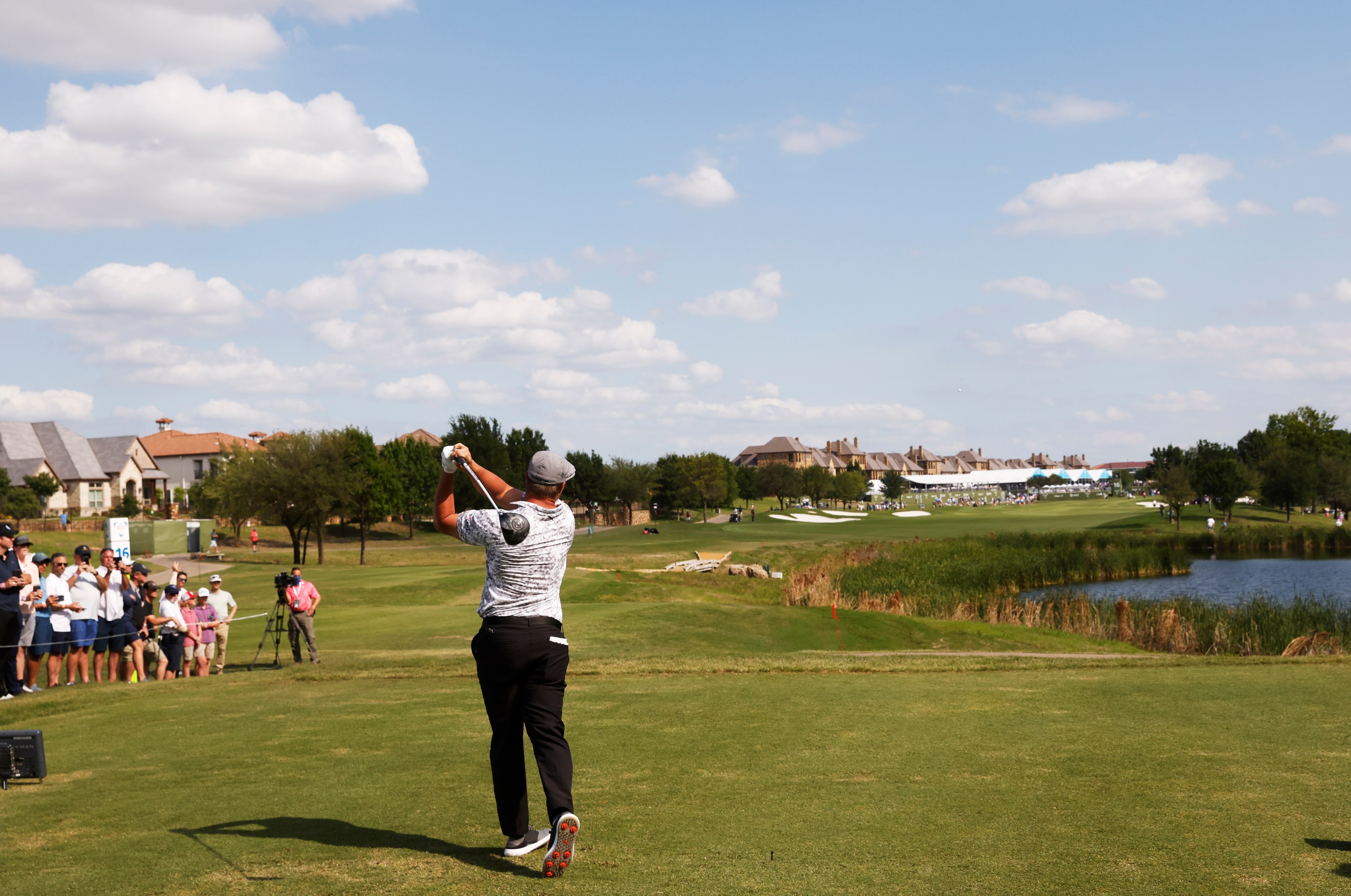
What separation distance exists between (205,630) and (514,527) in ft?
49.4

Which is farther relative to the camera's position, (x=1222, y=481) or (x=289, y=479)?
(x=1222, y=481)

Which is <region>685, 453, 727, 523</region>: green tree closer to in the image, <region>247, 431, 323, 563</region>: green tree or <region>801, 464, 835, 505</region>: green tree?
<region>801, 464, 835, 505</region>: green tree

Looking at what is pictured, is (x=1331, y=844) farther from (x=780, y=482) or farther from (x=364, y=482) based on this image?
(x=780, y=482)

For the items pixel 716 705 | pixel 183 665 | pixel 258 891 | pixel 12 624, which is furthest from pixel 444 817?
pixel 183 665

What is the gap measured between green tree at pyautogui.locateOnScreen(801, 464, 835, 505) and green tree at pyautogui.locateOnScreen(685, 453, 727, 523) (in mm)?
33234

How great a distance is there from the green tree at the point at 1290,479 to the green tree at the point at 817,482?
59.0 meters

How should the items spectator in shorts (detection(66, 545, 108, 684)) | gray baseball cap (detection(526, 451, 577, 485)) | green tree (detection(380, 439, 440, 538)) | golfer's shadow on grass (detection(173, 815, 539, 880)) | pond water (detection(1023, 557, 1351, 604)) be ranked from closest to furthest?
golfer's shadow on grass (detection(173, 815, 539, 880)), gray baseball cap (detection(526, 451, 577, 485)), spectator in shorts (detection(66, 545, 108, 684)), pond water (detection(1023, 557, 1351, 604)), green tree (detection(380, 439, 440, 538))

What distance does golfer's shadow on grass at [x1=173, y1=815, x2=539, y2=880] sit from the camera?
18.4 ft

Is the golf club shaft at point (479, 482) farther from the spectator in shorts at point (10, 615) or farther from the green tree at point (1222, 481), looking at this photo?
the green tree at point (1222, 481)

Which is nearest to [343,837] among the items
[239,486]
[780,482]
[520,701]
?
[520,701]

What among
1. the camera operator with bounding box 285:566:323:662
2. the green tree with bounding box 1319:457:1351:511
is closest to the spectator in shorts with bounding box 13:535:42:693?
the camera operator with bounding box 285:566:323:662

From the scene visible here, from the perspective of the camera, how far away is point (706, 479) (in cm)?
11088

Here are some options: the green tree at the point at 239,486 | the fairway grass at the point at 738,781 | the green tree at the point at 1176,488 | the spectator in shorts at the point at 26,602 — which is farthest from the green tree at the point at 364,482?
the green tree at the point at 1176,488

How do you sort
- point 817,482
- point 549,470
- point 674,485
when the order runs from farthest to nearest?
point 817,482, point 674,485, point 549,470
